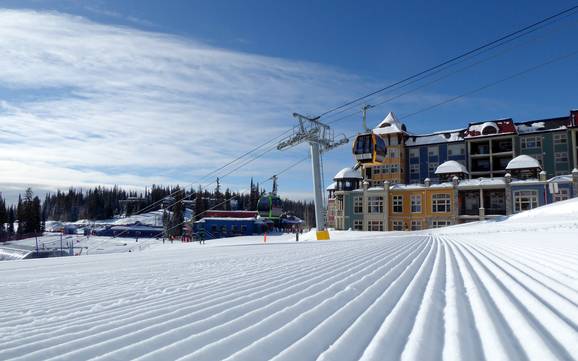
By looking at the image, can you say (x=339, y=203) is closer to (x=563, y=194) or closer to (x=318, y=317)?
(x=563, y=194)

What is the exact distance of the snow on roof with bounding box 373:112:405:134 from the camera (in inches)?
2016

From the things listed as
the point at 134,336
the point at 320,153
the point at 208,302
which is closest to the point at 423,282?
the point at 208,302

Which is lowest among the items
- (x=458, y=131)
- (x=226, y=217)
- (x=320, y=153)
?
(x=226, y=217)

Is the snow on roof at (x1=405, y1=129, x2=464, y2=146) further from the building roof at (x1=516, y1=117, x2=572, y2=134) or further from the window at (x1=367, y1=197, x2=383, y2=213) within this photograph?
the window at (x1=367, y1=197, x2=383, y2=213)

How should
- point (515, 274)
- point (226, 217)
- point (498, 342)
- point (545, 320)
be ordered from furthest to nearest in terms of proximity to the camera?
point (226, 217)
point (515, 274)
point (545, 320)
point (498, 342)

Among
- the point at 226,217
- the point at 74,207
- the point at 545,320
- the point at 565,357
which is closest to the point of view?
the point at 565,357

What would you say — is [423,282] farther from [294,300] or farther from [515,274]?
[294,300]

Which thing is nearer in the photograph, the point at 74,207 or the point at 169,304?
the point at 169,304

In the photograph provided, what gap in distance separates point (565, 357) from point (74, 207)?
6640 inches

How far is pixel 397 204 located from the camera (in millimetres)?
44344

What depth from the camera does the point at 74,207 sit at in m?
148

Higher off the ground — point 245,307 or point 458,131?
Answer: point 458,131

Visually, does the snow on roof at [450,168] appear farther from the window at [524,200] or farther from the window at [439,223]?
the window at [524,200]

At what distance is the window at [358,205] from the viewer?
4606 centimetres
